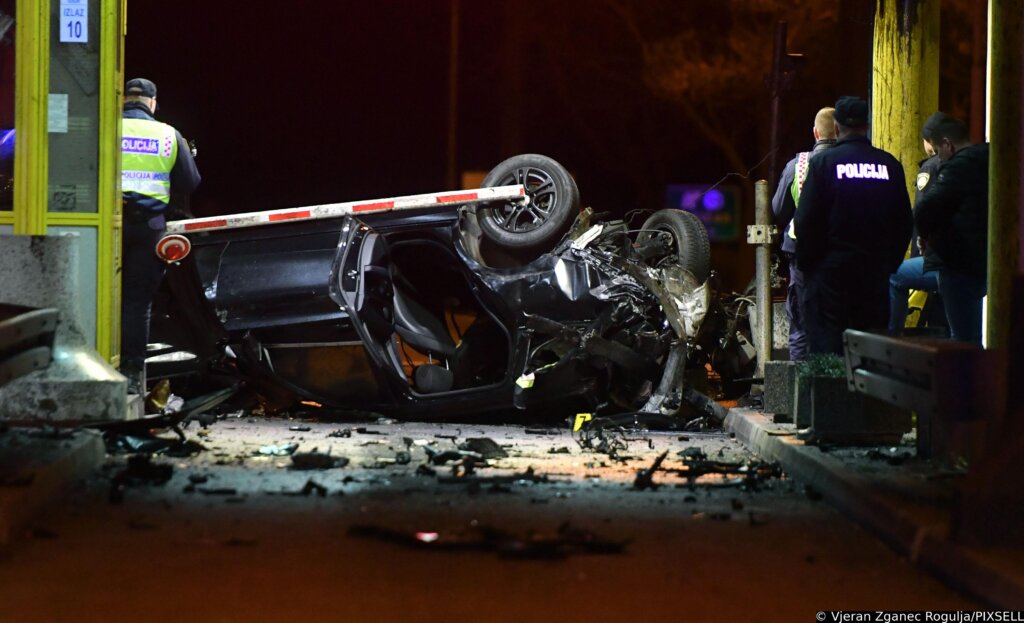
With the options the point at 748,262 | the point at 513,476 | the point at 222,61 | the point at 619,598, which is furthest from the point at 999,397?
the point at 748,262

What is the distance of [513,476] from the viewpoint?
790 cm

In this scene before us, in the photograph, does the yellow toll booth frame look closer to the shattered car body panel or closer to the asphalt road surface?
the shattered car body panel

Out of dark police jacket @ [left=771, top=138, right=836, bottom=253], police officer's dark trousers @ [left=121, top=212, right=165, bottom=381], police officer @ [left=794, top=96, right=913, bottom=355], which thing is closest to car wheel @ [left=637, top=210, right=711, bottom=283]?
dark police jacket @ [left=771, top=138, right=836, bottom=253]

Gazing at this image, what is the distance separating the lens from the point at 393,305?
420 inches

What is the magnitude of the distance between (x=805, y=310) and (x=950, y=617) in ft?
14.3

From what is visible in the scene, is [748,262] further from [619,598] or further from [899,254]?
[619,598]

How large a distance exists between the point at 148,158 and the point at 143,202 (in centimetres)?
33

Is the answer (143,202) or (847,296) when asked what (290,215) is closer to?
(143,202)

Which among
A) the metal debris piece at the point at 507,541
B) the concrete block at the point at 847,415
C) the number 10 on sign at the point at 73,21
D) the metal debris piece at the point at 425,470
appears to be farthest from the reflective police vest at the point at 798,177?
the number 10 on sign at the point at 73,21

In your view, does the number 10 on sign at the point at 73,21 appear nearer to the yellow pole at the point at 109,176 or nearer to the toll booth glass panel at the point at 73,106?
the toll booth glass panel at the point at 73,106

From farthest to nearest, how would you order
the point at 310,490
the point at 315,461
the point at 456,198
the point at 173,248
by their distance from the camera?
the point at 456,198, the point at 173,248, the point at 315,461, the point at 310,490

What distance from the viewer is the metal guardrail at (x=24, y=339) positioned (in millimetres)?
6879

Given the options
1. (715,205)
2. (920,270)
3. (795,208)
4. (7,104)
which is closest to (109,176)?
(7,104)

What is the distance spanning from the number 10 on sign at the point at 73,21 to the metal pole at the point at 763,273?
4.98m
